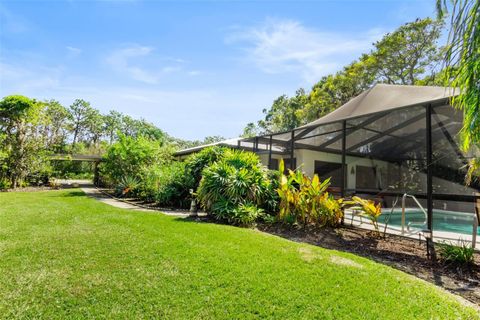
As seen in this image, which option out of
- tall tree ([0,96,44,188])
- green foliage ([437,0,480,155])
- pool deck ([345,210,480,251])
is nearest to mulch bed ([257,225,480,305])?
pool deck ([345,210,480,251])

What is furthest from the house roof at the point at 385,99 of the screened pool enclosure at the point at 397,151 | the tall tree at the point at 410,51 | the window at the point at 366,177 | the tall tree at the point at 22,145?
the tall tree at the point at 22,145

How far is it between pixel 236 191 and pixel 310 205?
2.14 metres

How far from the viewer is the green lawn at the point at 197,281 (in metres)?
2.78

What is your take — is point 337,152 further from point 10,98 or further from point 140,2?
point 10,98

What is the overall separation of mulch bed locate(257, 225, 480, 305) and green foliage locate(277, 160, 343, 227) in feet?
0.91

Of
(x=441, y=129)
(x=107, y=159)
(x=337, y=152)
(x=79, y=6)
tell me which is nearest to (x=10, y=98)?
(x=107, y=159)

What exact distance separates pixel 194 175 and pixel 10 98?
64.1ft

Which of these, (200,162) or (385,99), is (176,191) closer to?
(200,162)

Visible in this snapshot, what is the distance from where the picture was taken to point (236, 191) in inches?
298

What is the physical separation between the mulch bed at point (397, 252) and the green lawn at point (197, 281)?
43 cm

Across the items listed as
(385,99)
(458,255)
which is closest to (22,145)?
(385,99)

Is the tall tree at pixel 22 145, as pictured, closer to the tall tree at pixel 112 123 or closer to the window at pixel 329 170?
the window at pixel 329 170

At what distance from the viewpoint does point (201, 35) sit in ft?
29.7

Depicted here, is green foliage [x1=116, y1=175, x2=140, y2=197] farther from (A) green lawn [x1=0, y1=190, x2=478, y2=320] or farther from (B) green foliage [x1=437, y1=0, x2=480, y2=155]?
(B) green foliage [x1=437, y1=0, x2=480, y2=155]
